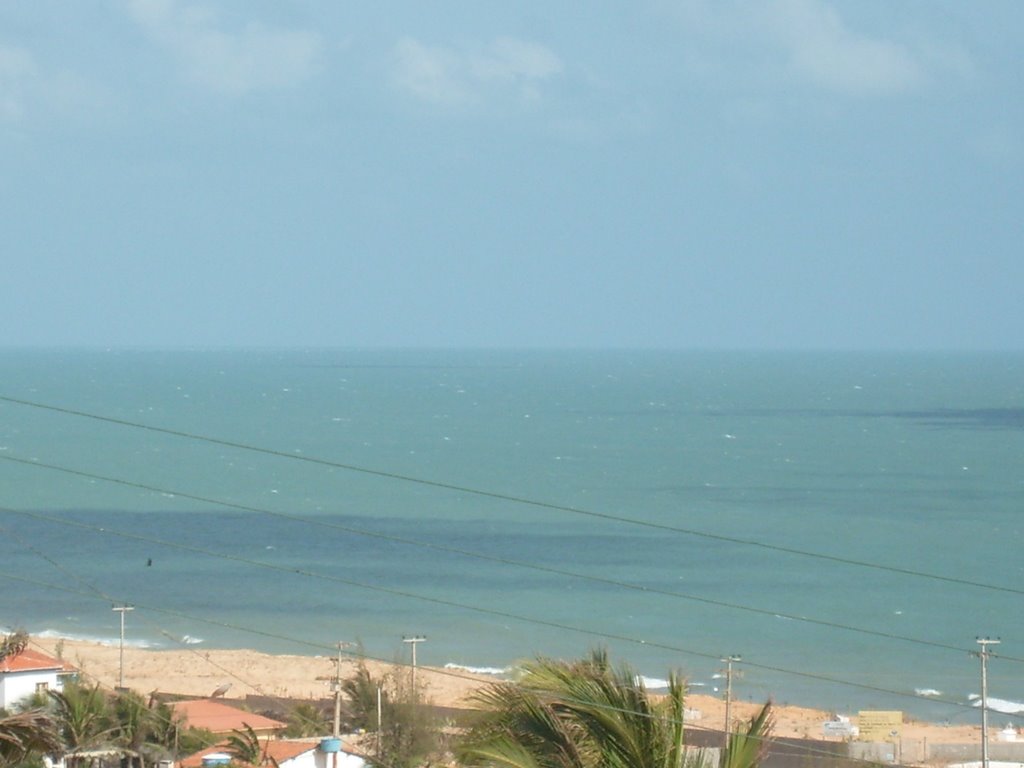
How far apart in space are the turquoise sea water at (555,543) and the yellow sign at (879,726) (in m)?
0.76

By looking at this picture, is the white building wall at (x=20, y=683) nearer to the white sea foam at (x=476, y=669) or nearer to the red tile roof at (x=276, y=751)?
the red tile roof at (x=276, y=751)

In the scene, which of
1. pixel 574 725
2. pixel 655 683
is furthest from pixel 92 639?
pixel 574 725

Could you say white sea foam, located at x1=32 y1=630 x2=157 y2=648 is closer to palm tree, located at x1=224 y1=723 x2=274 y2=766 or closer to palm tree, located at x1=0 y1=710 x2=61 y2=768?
palm tree, located at x1=224 y1=723 x2=274 y2=766

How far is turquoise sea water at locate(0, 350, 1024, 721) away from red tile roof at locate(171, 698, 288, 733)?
369 centimetres

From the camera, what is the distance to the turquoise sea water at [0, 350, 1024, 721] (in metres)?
44.2

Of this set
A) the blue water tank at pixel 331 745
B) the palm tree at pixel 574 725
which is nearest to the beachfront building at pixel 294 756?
the blue water tank at pixel 331 745

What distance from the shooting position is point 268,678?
36844mm

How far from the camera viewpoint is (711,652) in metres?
44.2

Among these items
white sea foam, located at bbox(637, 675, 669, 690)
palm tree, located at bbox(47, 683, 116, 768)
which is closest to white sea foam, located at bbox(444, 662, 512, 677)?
white sea foam, located at bbox(637, 675, 669, 690)

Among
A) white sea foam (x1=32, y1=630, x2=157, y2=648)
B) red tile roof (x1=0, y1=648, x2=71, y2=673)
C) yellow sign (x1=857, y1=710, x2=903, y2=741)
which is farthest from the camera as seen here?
white sea foam (x1=32, y1=630, x2=157, y2=648)

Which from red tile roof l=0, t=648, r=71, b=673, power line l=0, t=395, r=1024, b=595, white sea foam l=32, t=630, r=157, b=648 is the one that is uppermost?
power line l=0, t=395, r=1024, b=595

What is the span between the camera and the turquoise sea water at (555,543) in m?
44.2

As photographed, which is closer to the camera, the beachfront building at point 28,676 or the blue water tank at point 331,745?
the blue water tank at point 331,745

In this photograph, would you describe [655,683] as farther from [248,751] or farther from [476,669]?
[248,751]
